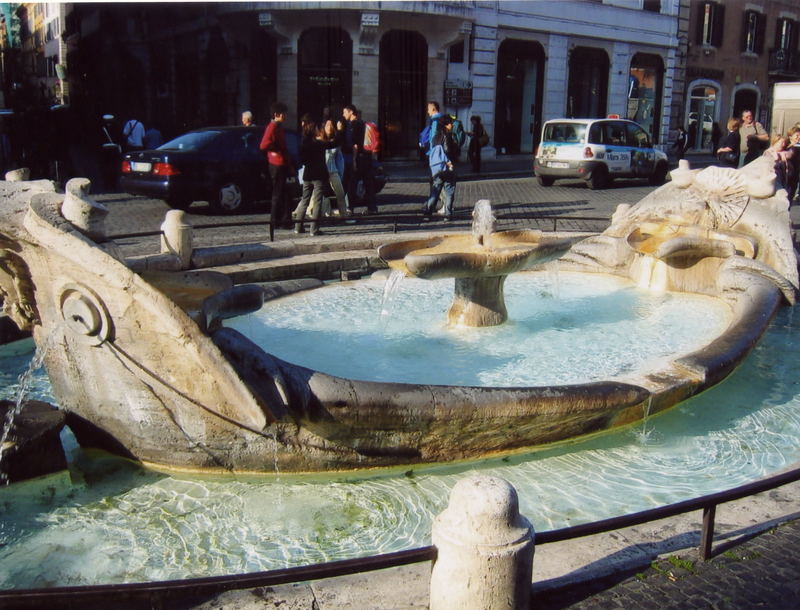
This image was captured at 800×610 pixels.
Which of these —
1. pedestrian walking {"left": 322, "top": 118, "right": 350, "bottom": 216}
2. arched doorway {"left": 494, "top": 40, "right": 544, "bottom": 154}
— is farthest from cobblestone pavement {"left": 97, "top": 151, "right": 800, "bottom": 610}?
arched doorway {"left": 494, "top": 40, "right": 544, "bottom": 154}

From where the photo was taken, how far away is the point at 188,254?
7.08 metres

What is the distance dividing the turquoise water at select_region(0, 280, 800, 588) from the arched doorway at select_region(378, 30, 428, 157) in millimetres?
20447

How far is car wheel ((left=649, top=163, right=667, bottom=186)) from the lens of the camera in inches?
816

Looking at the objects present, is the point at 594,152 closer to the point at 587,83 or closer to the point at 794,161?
the point at 794,161

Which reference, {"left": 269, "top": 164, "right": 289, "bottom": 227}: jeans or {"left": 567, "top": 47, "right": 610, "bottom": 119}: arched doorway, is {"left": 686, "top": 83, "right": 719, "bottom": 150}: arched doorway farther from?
{"left": 269, "top": 164, "right": 289, "bottom": 227}: jeans

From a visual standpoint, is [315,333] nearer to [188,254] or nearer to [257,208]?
[188,254]

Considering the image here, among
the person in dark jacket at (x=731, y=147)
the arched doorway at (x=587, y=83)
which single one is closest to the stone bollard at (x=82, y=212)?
the person in dark jacket at (x=731, y=147)

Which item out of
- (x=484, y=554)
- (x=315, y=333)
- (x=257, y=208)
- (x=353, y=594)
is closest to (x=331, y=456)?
(x=353, y=594)

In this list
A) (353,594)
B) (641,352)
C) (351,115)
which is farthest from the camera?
(351,115)

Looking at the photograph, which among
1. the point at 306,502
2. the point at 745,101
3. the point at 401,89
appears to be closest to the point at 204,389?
the point at 306,502

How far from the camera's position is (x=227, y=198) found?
13984 mm

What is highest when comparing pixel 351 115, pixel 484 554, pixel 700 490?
pixel 351 115

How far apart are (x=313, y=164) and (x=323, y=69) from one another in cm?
1314

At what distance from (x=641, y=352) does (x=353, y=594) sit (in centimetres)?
378
